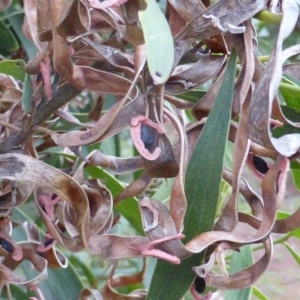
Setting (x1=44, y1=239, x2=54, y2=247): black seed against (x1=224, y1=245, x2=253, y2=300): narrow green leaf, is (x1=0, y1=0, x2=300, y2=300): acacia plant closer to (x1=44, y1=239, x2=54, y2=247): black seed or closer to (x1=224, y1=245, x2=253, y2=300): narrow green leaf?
(x1=44, y1=239, x2=54, y2=247): black seed

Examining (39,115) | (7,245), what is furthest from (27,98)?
(7,245)

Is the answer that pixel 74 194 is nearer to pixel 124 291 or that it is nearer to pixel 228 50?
pixel 228 50

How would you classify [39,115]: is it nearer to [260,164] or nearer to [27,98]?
[27,98]

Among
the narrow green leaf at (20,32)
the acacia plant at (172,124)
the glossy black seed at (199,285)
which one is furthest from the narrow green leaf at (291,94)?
the narrow green leaf at (20,32)

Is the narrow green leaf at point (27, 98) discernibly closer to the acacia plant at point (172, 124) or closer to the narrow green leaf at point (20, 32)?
the acacia plant at point (172, 124)

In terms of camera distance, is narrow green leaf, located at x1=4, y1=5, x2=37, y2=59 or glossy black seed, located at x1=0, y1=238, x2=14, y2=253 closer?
glossy black seed, located at x1=0, y1=238, x2=14, y2=253

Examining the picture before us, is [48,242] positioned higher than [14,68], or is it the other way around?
[14,68]

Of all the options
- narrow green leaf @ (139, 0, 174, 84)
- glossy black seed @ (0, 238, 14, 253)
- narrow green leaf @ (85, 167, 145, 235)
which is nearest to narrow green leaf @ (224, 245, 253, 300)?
narrow green leaf @ (85, 167, 145, 235)
